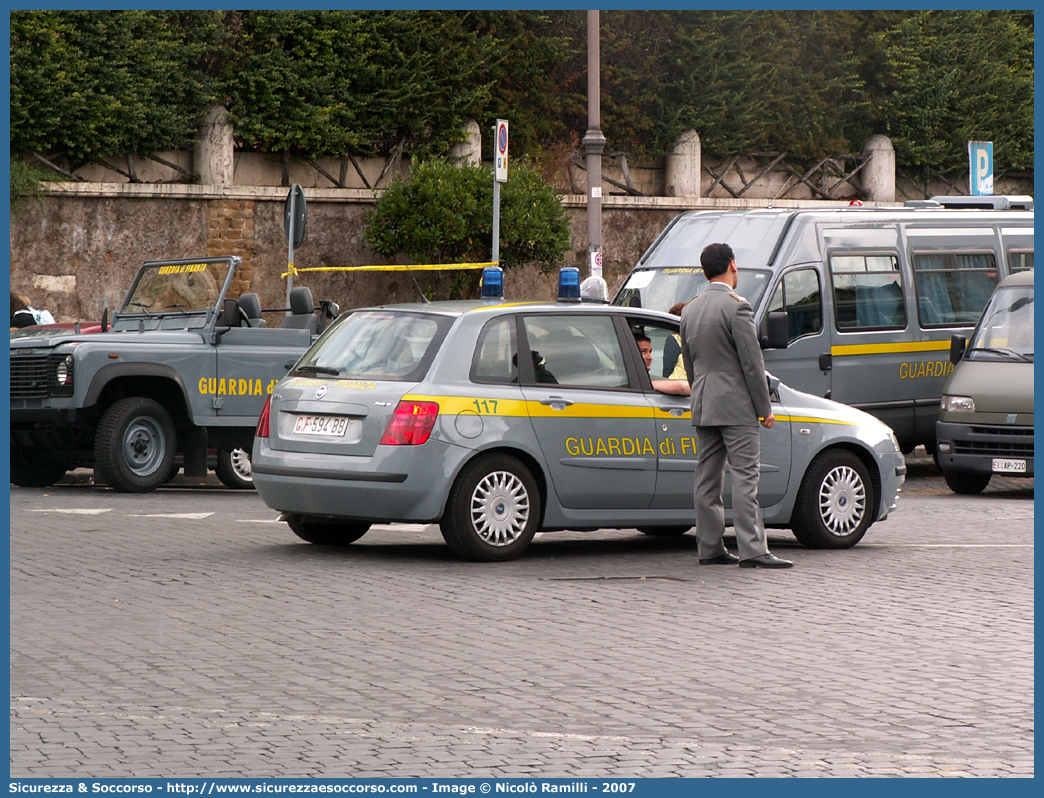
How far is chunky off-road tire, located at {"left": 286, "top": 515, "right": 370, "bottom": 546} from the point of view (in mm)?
11125

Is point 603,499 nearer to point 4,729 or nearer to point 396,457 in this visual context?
point 396,457

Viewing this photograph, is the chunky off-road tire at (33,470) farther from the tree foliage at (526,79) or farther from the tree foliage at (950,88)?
the tree foliage at (950,88)

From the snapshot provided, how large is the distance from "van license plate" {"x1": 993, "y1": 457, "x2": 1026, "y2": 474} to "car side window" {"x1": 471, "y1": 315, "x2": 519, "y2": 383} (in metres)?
7.36

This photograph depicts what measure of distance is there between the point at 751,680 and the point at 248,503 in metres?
8.66

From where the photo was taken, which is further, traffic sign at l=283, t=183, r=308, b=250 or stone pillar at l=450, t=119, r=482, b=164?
stone pillar at l=450, t=119, r=482, b=164

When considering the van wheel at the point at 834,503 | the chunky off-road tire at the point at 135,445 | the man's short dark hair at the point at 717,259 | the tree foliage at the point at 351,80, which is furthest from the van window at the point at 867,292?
the tree foliage at the point at 351,80

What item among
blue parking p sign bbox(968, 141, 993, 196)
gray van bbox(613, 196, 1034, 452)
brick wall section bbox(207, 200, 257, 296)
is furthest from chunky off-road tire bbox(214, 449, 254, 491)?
brick wall section bbox(207, 200, 257, 296)

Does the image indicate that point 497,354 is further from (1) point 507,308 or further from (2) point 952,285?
(2) point 952,285

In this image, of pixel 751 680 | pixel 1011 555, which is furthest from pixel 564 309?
pixel 751 680

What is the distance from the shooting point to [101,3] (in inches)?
1118

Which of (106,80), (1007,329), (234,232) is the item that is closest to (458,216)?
(234,232)

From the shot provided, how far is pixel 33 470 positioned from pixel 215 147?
1714 cm

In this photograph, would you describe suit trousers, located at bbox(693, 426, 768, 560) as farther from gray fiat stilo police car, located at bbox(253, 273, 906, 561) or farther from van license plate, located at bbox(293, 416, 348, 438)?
van license plate, located at bbox(293, 416, 348, 438)

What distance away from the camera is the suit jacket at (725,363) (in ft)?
32.7
